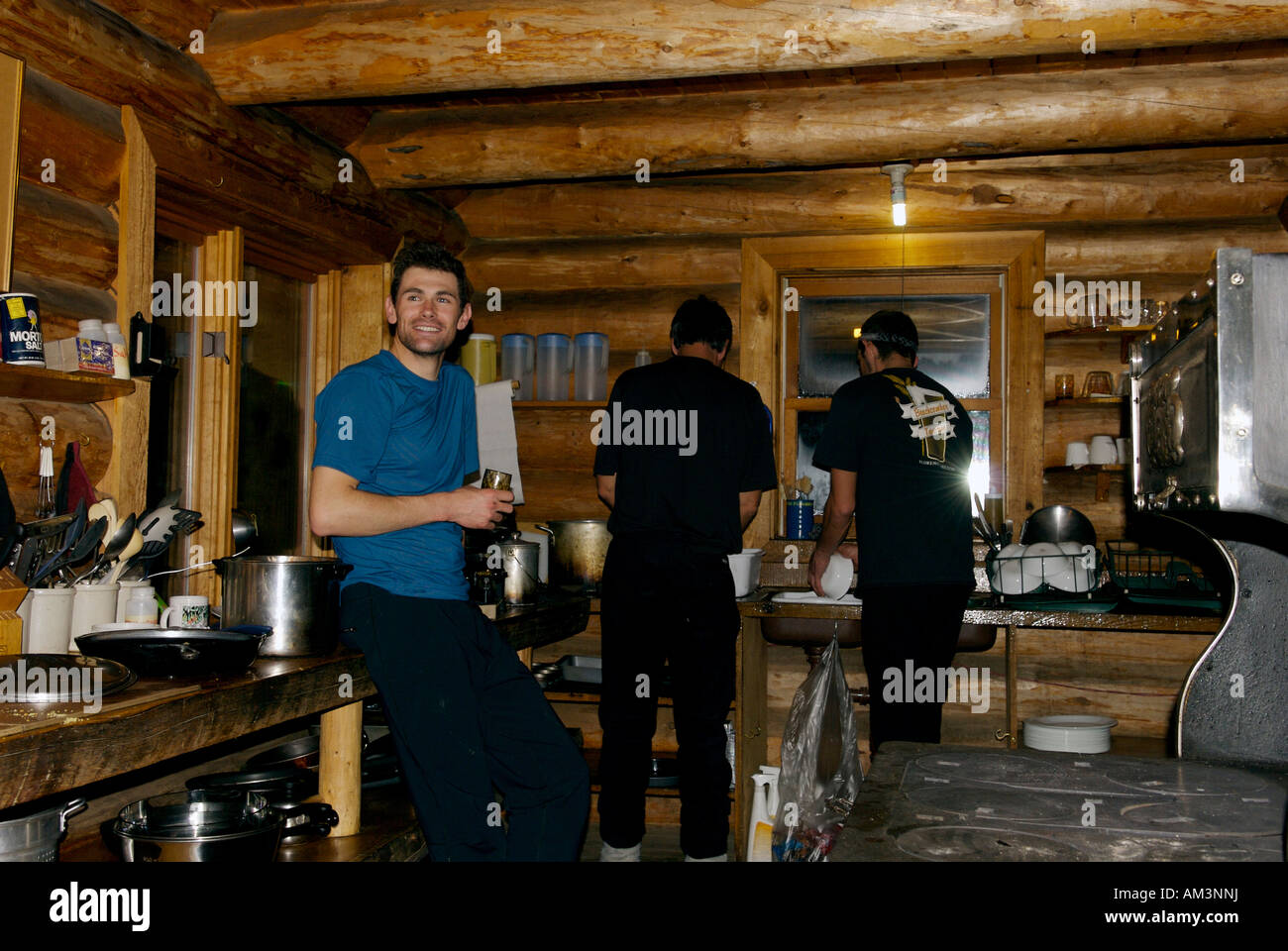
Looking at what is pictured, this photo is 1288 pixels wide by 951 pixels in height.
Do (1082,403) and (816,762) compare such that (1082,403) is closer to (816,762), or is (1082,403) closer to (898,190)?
(898,190)

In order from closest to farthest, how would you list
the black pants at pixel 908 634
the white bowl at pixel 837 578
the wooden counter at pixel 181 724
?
the wooden counter at pixel 181 724, the black pants at pixel 908 634, the white bowl at pixel 837 578

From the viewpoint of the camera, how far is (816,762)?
404 centimetres

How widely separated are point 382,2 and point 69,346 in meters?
1.66

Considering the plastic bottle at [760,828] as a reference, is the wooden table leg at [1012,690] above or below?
above

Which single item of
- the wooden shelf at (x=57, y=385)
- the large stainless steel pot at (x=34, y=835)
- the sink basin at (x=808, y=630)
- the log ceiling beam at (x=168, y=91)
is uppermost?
the log ceiling beam at (x=168, y=91)

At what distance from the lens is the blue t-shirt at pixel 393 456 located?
264 centimetres

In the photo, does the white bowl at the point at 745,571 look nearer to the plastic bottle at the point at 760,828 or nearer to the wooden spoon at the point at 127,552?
the plastic bottle at the point at 760,828

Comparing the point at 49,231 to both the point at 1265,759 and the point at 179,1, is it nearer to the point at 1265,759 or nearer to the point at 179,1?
the point at 179,1

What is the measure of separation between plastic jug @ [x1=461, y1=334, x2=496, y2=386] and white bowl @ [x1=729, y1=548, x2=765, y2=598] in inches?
63.7

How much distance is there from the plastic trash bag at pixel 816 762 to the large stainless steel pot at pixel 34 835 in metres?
2.54

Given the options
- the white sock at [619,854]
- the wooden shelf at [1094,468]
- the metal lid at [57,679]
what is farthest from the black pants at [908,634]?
the metal lid at [57,679]

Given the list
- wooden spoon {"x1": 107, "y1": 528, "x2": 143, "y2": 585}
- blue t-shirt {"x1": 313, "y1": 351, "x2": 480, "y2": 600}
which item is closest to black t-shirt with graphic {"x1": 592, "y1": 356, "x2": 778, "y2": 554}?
blue t-shirt {"x1": 313, "y1": 351, "x2": 480, "y2": 600}

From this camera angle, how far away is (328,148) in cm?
445

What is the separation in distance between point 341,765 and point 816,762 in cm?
181
